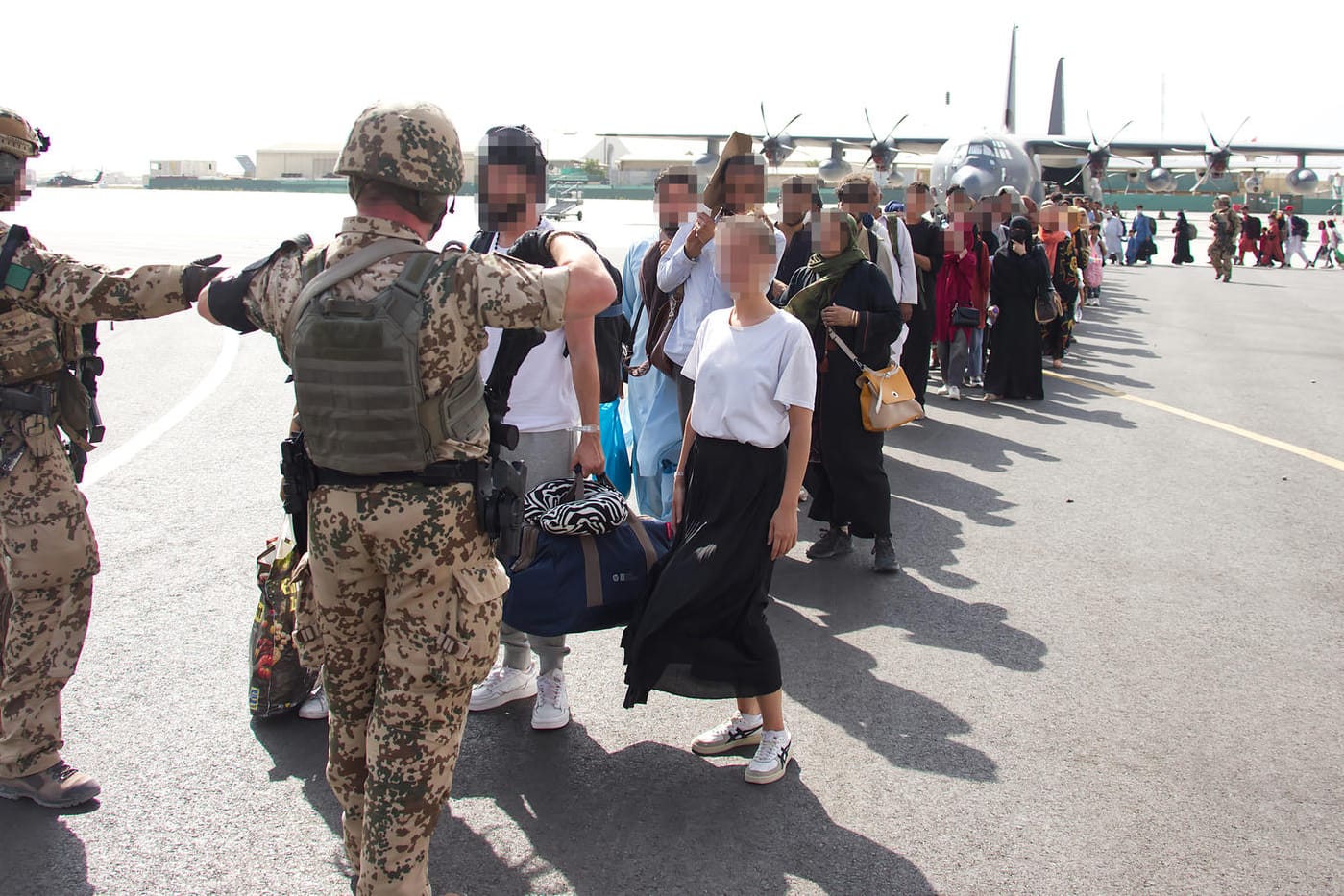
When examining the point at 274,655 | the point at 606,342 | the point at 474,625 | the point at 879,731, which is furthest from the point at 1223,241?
the point at 474,625

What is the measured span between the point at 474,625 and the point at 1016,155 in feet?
84.8

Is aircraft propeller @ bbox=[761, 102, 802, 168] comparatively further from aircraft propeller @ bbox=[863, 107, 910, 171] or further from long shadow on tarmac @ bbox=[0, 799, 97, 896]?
long shadow on tarmac @ bbox=[0, 799, 97, 896]

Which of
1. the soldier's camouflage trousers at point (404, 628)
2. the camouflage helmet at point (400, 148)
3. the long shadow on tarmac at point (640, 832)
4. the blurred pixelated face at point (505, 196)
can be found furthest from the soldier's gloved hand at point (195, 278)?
the long shadow on tarmac at point (640, 832)

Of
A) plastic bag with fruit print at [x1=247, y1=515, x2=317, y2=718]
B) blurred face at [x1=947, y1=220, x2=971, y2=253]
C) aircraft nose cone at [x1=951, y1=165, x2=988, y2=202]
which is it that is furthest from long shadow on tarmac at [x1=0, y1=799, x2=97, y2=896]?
aircraft nose cone at [x1=951, y1=165, x2=988, y2=202]

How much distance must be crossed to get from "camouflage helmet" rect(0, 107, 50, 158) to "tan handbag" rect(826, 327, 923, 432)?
3790 millimetres

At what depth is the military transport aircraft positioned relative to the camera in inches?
995

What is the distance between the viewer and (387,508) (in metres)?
2.60

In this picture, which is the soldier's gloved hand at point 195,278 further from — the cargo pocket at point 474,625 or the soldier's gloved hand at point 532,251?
the cargo pocket at point 474,625

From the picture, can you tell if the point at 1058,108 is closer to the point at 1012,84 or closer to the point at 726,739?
the point at 1012,84

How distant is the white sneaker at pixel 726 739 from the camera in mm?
3936

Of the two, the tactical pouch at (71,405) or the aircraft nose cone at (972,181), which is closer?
the tactical pouch at (71,405)

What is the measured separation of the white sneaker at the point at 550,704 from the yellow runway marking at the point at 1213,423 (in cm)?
721

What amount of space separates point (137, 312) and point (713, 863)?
7.51ft

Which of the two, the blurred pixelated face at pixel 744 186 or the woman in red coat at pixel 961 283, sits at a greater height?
the blurred pixelated face at pixel 744 186
